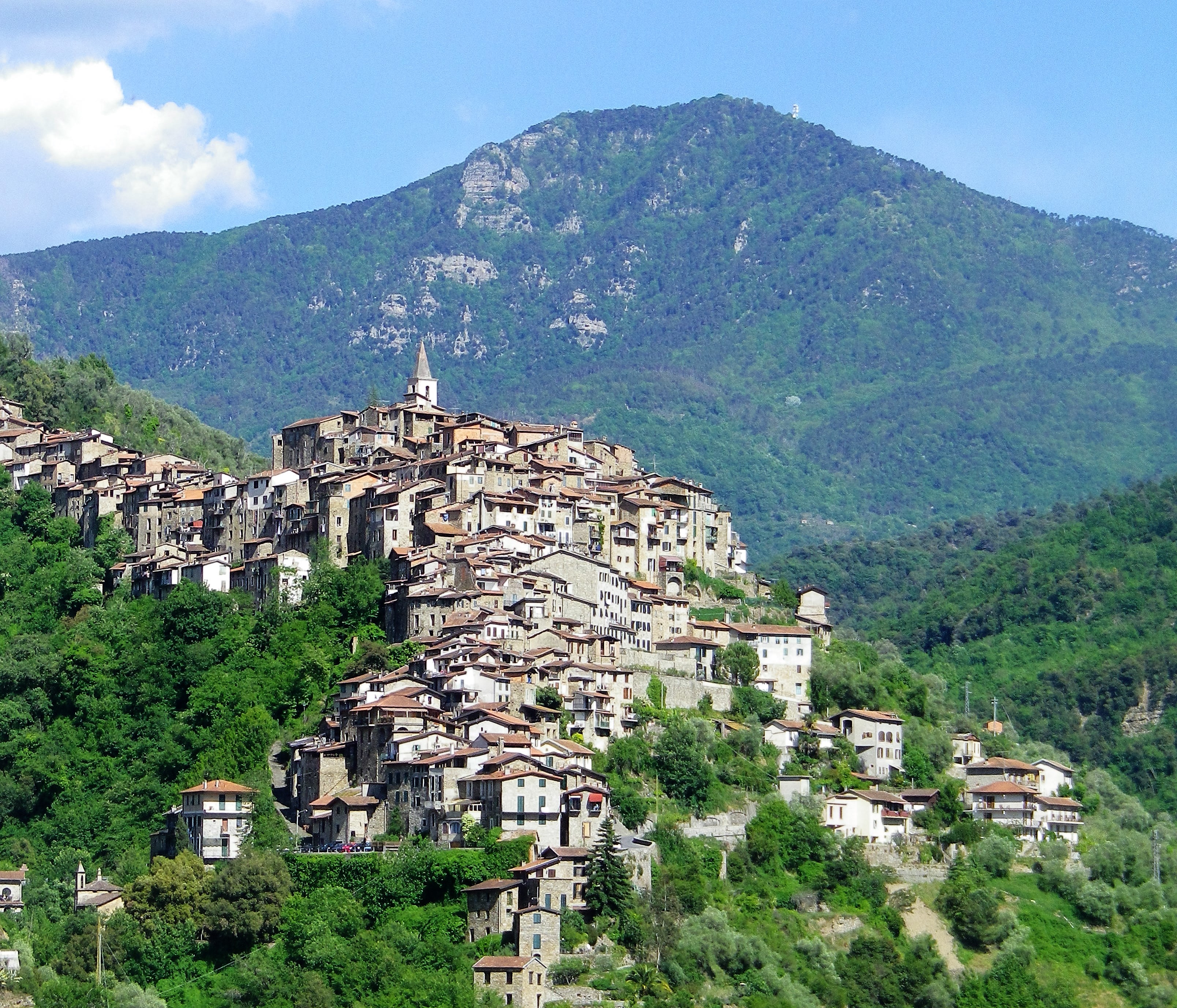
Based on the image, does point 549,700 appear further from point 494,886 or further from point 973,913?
point 973,913

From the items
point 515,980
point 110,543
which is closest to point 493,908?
point 515,980

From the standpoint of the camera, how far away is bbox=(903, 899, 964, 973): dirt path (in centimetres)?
8162

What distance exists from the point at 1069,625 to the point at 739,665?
67969 mm

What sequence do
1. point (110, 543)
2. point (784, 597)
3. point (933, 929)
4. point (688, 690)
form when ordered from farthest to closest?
point (784, 597) → point (110, 543) → point (688, 690) → point (933, 929)

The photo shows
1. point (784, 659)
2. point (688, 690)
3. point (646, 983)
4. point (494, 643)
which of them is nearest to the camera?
point (646, 983)

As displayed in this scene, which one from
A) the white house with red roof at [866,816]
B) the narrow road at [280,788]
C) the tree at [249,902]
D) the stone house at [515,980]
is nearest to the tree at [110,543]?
the narrow road at [280,788]

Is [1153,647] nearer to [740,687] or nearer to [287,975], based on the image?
[740,687]

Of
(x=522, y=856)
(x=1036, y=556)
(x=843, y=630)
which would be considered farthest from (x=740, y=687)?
(x=1036, y=556)

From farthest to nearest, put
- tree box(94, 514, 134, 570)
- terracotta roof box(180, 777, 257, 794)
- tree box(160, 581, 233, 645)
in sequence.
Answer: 1. tree box(94, 514, 134, 570)
2. tree box(160, 581, 233, 645)
3. terracotta roof box(180, 777, 257, 794)

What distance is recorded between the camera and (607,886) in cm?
7188

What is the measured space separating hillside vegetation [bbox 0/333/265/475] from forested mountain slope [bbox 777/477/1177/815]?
42309mm

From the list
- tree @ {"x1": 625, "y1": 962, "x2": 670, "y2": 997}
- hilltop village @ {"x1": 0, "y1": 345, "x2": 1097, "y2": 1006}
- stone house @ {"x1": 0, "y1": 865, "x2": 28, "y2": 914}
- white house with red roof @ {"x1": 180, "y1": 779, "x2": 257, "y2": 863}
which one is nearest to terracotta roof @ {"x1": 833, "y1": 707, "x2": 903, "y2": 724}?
hilltop village @ {"x1": 0, "y1": 345, "x2": 1097, "y2": 1006}

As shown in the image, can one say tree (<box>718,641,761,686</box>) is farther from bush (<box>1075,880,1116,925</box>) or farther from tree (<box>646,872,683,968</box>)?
tree (<box>646,872,683,968</box>)

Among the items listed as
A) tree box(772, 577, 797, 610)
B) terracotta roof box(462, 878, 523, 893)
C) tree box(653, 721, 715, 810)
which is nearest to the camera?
terracotta roof box(462, 878, 523, 893)
